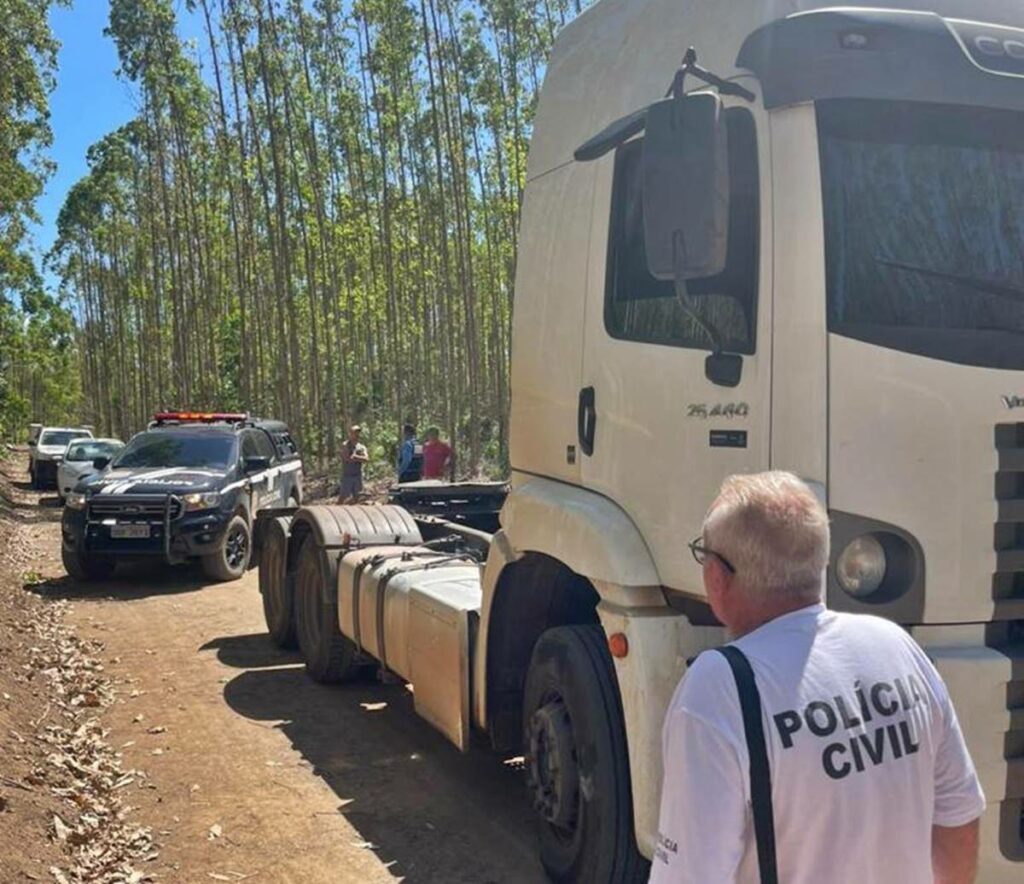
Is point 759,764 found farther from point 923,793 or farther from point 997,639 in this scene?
point 997,639

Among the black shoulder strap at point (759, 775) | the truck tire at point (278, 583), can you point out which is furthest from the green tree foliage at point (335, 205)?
the black shoulder strap at point (759, 775)

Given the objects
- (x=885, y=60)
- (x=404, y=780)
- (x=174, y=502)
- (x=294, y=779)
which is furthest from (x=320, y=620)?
(x=885, y=60)

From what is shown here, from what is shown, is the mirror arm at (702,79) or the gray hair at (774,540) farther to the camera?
the mirror arm at (702,79)

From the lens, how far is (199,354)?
41.6 m

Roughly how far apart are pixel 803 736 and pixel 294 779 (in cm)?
485

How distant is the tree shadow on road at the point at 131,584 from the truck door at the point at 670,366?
9.71 m

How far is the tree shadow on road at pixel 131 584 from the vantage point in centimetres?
1273

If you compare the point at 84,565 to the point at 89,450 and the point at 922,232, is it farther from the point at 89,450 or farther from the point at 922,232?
the point at 89,450

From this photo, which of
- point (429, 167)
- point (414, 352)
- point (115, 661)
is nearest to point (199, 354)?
point (414, 352)

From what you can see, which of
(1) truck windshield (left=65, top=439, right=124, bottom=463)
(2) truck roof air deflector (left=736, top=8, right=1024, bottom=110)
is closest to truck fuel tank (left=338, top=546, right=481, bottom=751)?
(2) truck roof air deflector (left=736, top=8, right=1024, bottom=110)

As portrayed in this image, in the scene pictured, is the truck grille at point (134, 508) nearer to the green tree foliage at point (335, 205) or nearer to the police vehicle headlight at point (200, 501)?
the police vehicle headlight at point (200, 501)

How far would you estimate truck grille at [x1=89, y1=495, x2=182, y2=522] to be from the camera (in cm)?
1281

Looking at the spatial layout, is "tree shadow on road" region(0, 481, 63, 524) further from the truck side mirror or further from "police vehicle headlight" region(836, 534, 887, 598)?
"police vehicle headlight" region(836, 534, 887, 598)

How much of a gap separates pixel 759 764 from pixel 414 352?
1283 inches
